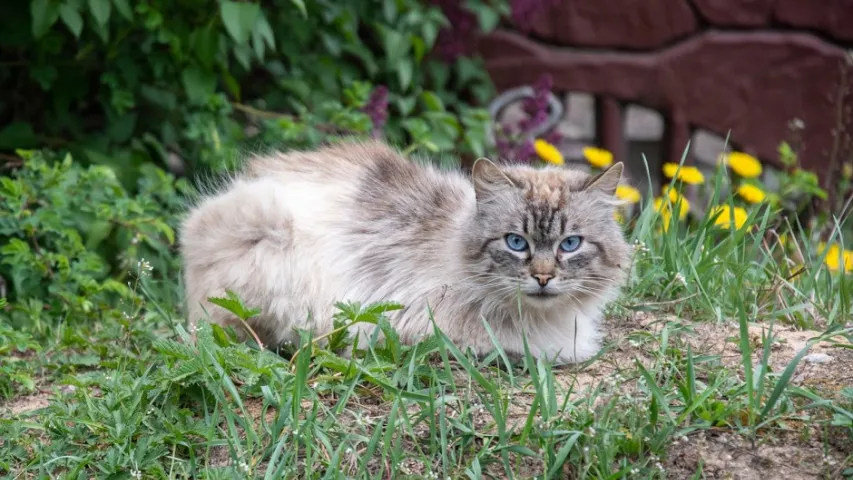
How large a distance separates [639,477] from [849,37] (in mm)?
4868

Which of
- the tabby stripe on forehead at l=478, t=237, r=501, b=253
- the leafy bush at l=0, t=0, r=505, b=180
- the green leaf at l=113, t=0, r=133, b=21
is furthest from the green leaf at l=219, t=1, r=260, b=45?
the tabby stripe on forehead at l=478, t=237, r=501, b=253

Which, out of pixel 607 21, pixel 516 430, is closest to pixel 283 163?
pixel 516 430

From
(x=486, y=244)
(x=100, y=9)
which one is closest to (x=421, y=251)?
(x=486, y=244)

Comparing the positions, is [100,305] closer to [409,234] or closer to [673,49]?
[409,234]

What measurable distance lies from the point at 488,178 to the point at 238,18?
1781 millimetres

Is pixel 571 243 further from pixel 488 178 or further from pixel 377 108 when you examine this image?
pixel 377 108

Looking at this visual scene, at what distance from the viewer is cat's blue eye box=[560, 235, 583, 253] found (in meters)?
3.45

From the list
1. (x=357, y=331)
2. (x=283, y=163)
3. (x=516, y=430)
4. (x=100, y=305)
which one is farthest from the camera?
(x=100, y=305)

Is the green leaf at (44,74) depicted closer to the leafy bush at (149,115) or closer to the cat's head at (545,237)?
the leafy bush at (149,115)

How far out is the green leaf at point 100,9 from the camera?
4461 millimetres

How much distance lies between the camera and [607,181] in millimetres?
3553

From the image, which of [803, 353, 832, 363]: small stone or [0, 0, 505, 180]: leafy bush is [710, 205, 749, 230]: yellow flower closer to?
[803, 353, 832, 363]: small stone

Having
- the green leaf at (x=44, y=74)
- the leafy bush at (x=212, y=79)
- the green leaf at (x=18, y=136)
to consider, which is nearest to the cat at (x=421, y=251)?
the leafy bush at (x=212, y=79)

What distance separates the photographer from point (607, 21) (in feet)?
22.0
